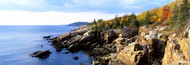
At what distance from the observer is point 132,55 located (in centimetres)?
2681

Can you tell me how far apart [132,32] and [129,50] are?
36.7 metres

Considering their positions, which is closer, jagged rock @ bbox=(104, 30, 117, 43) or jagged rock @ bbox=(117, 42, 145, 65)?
jagged rock @ bbox=(117, 42, 145, 65)

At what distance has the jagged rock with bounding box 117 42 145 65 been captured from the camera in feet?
85.7

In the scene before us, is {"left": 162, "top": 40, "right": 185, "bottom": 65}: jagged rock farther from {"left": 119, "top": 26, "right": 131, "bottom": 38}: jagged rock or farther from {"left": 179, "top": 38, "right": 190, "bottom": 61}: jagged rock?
{"left": 119, "top": 26, "right": 131, "bottom": 38}: jagged rock

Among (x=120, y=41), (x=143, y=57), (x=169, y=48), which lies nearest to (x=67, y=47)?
(x=120, y=41)

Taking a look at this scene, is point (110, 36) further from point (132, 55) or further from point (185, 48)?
point (185, 48)

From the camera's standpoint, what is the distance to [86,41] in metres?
60.9

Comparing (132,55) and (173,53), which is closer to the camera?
(173,53)

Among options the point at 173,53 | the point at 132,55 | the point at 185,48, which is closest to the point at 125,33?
the point at 132,55

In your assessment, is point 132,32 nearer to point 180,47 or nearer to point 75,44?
point 75,44

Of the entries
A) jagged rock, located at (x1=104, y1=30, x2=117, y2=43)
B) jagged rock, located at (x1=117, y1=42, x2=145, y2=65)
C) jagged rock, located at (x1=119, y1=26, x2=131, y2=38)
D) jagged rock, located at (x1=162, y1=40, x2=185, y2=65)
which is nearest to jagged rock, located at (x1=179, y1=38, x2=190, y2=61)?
jagged rock, located at (x1=162, y1=40, x2=185, y2=65)

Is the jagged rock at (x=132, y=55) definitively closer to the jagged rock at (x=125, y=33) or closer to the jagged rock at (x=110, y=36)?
the jagged rock at (x=110, y=36)

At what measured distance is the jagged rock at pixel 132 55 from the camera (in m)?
26.1

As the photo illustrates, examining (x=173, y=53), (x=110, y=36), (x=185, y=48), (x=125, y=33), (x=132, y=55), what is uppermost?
(x=185, y=48)
